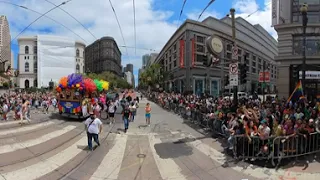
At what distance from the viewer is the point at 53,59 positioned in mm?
110688

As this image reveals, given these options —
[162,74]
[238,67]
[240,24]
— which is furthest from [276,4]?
[162,74]

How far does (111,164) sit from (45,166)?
6.57ft

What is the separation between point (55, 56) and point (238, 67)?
111090mm

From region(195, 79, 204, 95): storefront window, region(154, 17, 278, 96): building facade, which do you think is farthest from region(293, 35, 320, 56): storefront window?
region(195, 79, 204, 95): storefront window

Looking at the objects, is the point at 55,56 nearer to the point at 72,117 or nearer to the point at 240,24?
the point at 240,24

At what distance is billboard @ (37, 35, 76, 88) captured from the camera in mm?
107688

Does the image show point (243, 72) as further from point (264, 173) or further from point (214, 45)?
point (264, 173)

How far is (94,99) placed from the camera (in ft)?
60.0

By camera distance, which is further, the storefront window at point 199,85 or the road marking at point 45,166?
the storefront window at point 199,85

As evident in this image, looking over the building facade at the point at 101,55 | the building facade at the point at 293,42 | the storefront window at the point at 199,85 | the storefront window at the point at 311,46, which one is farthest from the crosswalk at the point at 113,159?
the building facade at the point at 101,55

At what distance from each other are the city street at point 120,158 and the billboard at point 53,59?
10465 cm

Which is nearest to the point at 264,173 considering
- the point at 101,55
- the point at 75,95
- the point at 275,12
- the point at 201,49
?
the point at 75,95

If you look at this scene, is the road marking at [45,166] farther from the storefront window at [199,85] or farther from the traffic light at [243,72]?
the storefront window at [199,85]

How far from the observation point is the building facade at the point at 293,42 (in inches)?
912
